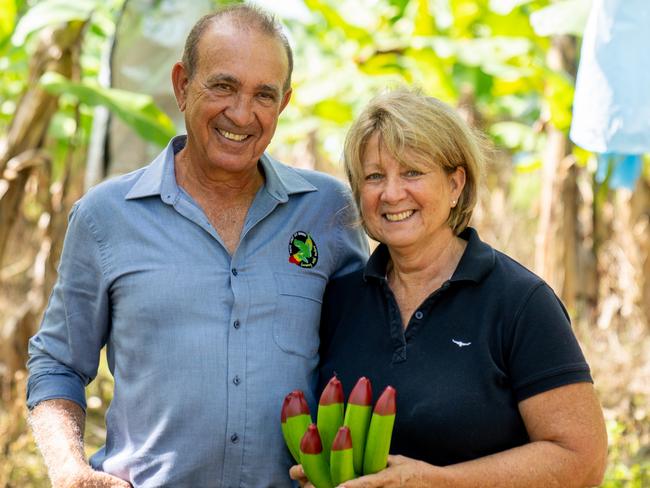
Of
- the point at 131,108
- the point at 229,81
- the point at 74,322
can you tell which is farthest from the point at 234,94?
the point at 131,108

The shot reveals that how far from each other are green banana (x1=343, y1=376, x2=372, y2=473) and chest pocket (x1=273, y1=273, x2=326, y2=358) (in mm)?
403

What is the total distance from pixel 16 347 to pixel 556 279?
10.2ft

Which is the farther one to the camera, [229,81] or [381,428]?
[229,81]

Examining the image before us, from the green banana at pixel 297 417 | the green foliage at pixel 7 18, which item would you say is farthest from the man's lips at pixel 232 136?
the green foliage at pixel 7 18

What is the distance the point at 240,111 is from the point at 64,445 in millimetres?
1016

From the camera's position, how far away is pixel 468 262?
2637mm

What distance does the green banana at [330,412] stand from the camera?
7.88ft

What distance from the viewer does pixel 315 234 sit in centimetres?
292

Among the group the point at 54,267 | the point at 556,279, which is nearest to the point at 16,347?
the point at 54,267

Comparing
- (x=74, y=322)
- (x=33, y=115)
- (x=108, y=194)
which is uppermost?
(x=33, y=115)

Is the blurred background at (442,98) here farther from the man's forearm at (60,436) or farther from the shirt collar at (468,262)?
the man's forearm at (60,436)

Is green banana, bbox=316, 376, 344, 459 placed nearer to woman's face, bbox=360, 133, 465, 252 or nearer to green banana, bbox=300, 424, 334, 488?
green banana, bbox=300, 424, 334, 488

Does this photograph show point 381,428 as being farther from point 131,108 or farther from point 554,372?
point 131,108

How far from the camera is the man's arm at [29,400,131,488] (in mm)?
2606
